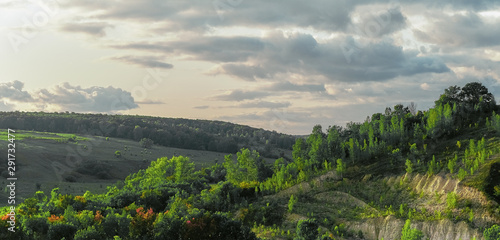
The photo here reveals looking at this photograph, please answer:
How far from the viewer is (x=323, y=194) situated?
89062 mm

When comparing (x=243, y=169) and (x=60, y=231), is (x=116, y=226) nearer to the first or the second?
(x=60, y=231)

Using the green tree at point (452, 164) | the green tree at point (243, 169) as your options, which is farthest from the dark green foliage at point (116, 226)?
the green tree at point (243, 169)

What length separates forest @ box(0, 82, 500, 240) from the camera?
56969 mm

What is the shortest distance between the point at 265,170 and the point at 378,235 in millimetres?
48684

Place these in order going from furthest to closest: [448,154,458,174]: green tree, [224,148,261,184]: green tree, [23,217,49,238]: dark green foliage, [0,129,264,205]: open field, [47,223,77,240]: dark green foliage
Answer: [0,129,264,205]: open field → [224,148,261,184]: green tree → [448,154,458,174]: green tree → [23,217,49,238]: dark green foliage → [47,223,77,240]: dark green foliage

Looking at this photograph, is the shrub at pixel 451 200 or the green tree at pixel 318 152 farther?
the green tree at pixel 318 152

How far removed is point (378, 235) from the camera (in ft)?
231

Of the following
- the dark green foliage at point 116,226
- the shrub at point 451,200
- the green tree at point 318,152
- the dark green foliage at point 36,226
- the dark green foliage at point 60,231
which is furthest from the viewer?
the green tree at point 318,152

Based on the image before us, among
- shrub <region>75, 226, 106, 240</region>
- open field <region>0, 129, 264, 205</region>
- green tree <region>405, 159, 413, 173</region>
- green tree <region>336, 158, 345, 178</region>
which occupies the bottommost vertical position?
open field <region>0, 129, 264, 205</region>

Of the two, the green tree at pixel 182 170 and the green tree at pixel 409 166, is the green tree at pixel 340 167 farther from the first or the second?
the green tree at pixel 182 170

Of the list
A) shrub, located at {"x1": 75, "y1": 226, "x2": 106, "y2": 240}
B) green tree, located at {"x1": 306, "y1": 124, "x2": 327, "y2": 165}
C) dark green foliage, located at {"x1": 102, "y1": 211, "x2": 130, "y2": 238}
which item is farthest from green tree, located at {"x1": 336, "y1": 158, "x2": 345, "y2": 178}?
shrub, located at {"x1": 75, "y1": 226, "x2": 106, "y2": 240}

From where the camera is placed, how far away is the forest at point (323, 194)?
57.0m

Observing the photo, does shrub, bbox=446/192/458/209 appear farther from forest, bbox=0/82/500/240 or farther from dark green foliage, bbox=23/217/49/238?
dark green foliage, bbox=23/217/49/238

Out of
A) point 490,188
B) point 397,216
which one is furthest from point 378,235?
point 490,188
